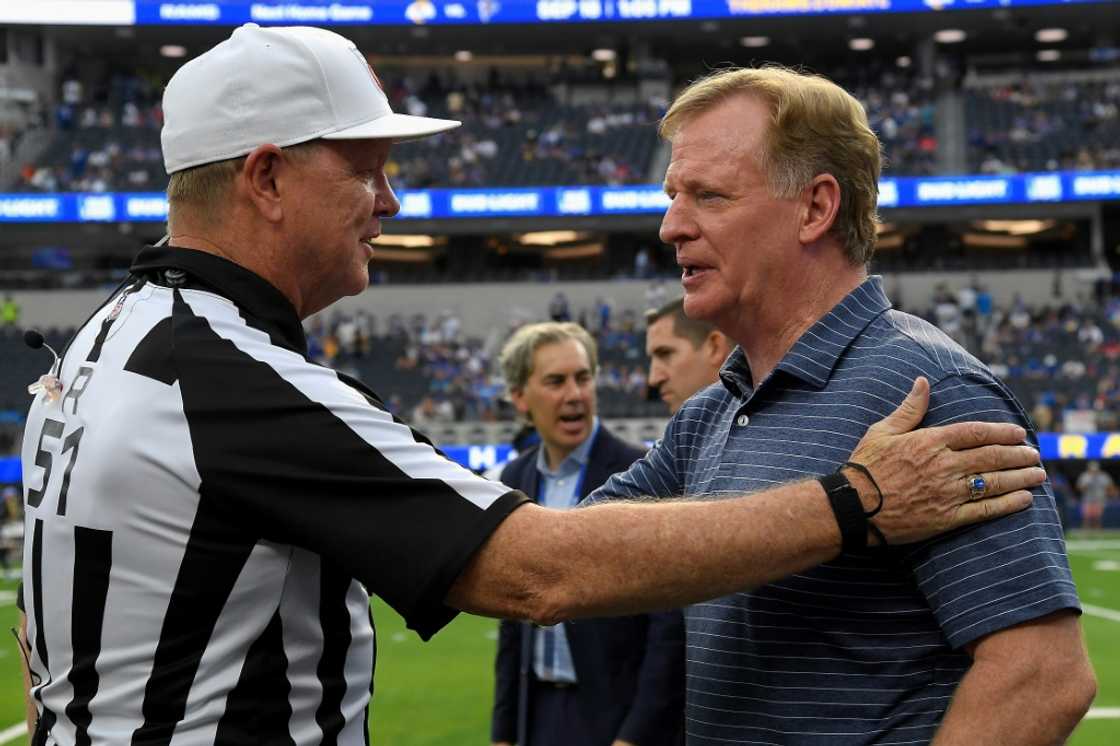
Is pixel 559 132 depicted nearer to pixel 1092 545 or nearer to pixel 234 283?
pixel 1092 545

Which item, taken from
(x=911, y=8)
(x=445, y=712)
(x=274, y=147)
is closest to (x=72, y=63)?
(x=911, y=8)

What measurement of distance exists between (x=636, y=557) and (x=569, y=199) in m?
35.9

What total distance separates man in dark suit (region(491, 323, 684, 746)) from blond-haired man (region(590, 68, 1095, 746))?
5.20 feet

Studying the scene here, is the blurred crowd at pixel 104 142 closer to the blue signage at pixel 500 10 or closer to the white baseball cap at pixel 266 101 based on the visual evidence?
the blue signage at pixel 500 10

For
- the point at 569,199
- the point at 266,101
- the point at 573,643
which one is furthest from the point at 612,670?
the point at 569,199

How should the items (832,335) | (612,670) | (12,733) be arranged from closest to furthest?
(832,335) → (612,670) → (12,733)

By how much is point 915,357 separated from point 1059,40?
149ft

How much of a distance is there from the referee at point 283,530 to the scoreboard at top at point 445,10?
126 feet

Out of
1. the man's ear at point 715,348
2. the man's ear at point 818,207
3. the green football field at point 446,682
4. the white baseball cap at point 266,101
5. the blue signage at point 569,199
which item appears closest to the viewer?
the white baseball cap at point 266,101

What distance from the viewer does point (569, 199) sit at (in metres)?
37.6

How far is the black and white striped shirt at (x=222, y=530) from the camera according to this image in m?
2.02

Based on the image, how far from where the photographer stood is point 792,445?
7.57ft

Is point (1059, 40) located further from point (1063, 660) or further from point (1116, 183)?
point (1063, 660)

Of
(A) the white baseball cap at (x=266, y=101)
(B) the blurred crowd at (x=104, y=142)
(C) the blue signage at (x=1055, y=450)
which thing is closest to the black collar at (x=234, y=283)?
(A) the white baseball cap at (x=266, y=101)
